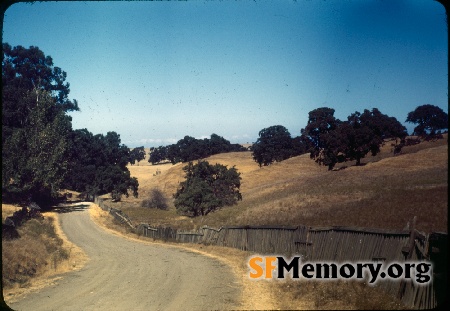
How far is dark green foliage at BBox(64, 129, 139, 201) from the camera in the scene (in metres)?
64.9

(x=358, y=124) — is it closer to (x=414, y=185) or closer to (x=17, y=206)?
(x=414, y=185)

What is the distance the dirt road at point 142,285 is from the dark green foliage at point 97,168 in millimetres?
44007

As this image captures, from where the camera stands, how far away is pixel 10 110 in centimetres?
4544

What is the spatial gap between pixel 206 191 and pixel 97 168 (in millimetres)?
44954

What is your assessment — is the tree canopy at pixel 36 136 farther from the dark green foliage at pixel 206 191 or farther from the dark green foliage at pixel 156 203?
the dark green foliage at pixel 206 191

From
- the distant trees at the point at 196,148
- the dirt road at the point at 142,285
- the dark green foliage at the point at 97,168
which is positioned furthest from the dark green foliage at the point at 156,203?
the distant trees at the point at 196,148

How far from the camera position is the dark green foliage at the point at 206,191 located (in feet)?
129

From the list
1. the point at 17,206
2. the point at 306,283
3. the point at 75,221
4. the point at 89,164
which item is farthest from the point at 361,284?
the point at 89,164

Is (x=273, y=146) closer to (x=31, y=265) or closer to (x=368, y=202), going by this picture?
(x=368, y=202)

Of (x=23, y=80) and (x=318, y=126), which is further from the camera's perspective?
(x=318, y=126)

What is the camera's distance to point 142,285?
1388cm

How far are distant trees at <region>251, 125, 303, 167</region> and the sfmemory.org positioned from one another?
237 ft

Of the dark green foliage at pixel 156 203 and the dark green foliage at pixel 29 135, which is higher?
the dark green foliage at pixel 29 135

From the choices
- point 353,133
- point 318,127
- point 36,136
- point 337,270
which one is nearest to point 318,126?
point 318,127
